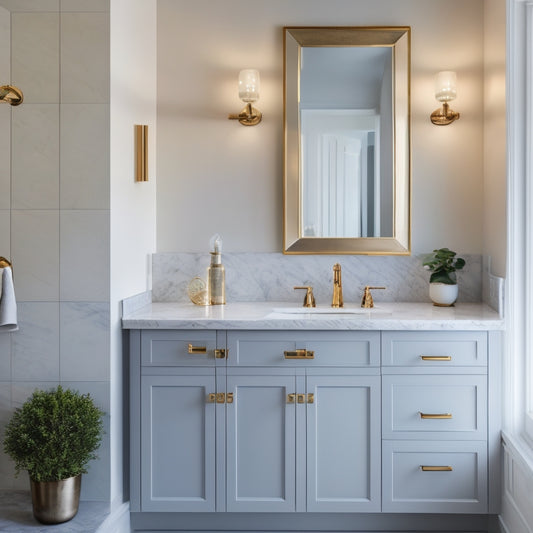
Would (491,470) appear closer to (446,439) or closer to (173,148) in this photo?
(446,439)

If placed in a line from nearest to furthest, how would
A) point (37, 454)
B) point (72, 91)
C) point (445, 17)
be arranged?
point (37, 454) < point (72, 91) < point (445, 17)

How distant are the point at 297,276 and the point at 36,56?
4.80 ft

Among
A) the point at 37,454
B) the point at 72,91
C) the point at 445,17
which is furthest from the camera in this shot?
the point at 445,17

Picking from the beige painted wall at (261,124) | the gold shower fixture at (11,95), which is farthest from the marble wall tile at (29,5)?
the beige painted wall at (261,124)

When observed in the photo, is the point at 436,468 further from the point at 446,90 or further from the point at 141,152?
the point at 141,152

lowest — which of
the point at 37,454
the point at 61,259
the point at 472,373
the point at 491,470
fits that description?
the point at 491,470

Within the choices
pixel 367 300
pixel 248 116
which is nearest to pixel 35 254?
pixel 248 116

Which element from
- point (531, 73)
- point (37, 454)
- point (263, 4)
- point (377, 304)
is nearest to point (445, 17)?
point (531, 73)

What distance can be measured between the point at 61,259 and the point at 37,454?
27.5 inches

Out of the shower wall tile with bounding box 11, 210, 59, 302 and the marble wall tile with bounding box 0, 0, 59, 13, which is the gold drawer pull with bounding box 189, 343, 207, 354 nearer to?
the shower wall tile with bounding box 11, 210, 59, 302

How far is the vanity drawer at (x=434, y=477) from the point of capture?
2.24 metres

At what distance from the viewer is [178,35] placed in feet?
9.09

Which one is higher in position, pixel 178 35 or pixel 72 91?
pixel 178 35

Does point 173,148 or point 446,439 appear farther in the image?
point 173,148
